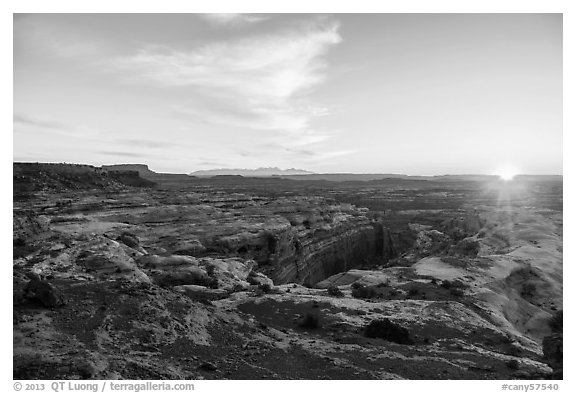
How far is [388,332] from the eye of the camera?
1611 cm

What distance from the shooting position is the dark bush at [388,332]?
16.0 metres

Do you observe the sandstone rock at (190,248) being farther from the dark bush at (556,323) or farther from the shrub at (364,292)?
the dark bush at (556,323)

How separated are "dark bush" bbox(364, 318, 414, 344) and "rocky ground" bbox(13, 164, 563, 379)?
46 millimetres

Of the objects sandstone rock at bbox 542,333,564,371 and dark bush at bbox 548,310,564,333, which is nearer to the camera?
sandstone rock at bbox 542,333,564,371

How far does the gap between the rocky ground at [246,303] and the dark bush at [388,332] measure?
0.15ft

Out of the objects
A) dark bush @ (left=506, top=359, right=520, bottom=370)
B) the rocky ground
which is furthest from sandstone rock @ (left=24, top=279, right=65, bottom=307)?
dark bush @ (left=506, top=359, right=520, bottom=370)

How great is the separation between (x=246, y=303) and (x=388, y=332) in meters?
7.11

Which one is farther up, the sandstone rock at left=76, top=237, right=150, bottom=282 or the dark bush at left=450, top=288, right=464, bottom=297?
the sandstone rock at left=76, top=237, right=150, bottom=282

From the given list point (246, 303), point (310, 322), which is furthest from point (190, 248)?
point (310, 322)

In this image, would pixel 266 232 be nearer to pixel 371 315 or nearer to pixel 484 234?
pixel 371 315

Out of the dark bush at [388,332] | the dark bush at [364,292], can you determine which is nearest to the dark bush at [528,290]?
the dark bush at [364,292]

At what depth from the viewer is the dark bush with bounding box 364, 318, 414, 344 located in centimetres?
1596

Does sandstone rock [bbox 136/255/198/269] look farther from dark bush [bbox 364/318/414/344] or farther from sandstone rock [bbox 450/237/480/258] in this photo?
sandstone rock [bbox 450/237/480/258]

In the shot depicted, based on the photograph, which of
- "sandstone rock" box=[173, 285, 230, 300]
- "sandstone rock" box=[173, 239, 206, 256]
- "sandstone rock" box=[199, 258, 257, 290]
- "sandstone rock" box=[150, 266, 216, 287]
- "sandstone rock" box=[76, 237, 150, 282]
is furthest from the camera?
"sandstone rock" box=[173, 239, 206, 256]
